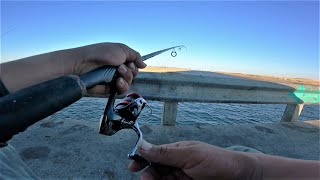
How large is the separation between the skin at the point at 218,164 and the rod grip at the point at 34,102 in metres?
0.48

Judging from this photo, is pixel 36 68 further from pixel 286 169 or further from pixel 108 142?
pixel 108 142

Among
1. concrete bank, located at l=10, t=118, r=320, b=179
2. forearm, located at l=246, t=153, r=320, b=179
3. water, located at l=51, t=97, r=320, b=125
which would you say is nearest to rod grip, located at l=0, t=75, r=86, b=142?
forearm, located at l=246, t=153, r=320, b=179

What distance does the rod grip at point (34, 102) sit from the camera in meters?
0.73

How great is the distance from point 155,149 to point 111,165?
1.65 m

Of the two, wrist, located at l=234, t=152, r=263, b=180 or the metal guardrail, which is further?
the metal guardrail

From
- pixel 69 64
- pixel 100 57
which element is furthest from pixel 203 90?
pixel 69 64

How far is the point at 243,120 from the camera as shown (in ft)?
21.5

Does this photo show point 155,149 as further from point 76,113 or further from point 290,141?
point 76,113

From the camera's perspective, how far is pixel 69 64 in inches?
72.4

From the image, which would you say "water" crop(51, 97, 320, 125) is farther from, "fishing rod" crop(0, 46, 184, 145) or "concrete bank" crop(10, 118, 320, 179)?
"fishing rod" crop(0, 46, 184, 145)

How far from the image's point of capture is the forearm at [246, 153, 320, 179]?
4.03 feet

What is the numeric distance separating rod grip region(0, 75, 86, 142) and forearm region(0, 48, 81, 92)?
69cm

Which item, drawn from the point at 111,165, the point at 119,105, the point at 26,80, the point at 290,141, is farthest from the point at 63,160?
the point at 290,141

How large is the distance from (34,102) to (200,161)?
82cm
